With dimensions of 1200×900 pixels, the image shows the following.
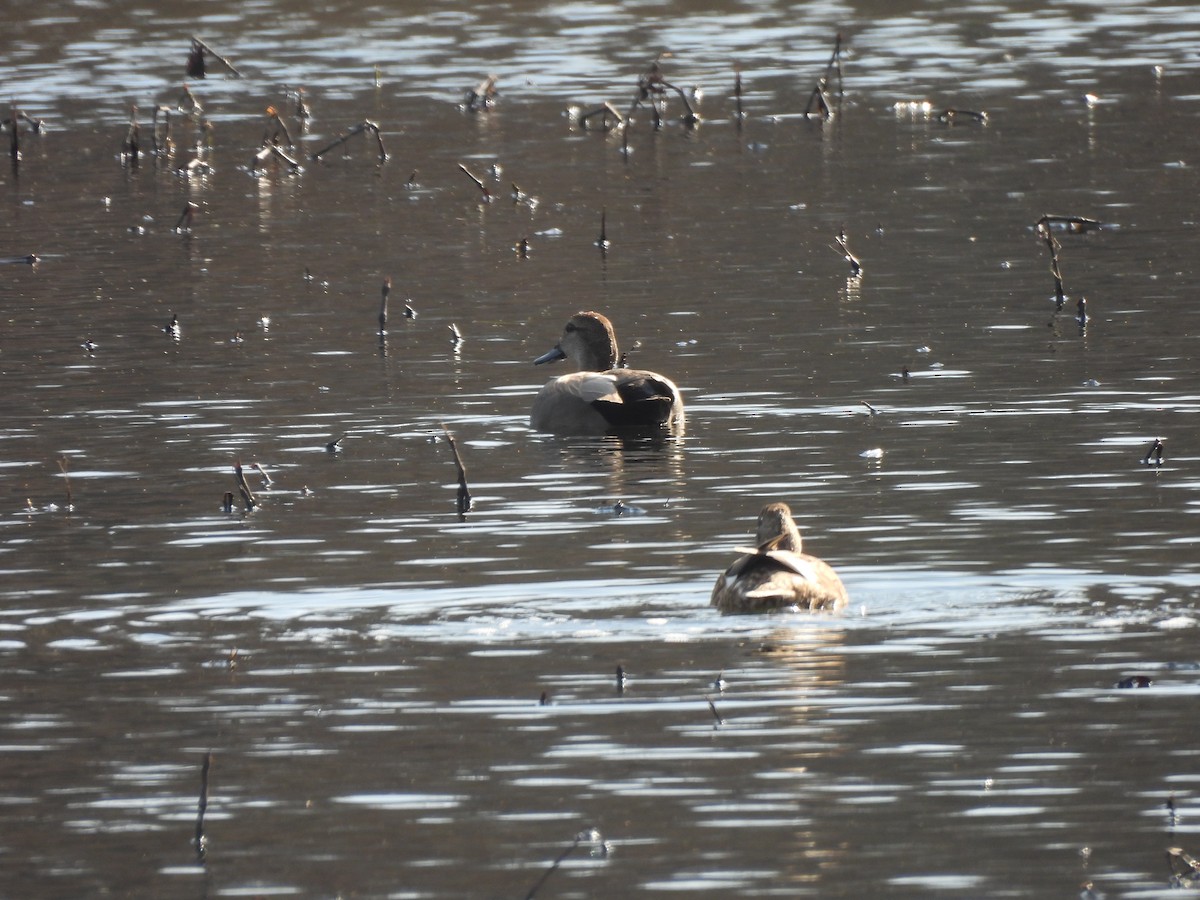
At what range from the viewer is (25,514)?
44.5 ft

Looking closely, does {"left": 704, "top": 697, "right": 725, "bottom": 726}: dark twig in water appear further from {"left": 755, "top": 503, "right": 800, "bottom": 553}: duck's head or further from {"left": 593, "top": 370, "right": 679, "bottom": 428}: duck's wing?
{"left": 593, "top": 370, "right": 679, "bottom": 428}: duck's wing

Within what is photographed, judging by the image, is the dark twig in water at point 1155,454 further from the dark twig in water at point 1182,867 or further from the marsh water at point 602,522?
the dark twig in water at point 1182,867

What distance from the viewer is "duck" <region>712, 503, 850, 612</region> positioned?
1036 cm

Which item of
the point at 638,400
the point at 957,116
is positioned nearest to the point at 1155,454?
the point at 638,400

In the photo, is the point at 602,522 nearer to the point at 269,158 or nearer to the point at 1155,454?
the point at 1155,454

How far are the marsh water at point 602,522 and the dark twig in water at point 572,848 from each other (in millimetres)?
29

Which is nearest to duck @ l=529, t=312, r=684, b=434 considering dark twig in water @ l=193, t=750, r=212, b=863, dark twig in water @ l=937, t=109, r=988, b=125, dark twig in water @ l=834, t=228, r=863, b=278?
dark twig in water @ l=834, t=228, r=863, b=278

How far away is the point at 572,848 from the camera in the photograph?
777 centimetres

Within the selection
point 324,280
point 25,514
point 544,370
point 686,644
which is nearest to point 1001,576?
point 686,644

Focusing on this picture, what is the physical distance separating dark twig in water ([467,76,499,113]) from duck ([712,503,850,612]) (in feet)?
78.1

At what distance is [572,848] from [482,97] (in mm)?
27846

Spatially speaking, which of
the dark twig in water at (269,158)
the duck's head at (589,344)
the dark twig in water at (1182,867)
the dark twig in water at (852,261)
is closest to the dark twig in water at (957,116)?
the dark twig in water at (269,158)

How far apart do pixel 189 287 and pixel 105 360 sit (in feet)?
12.0

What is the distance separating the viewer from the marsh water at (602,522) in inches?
318
